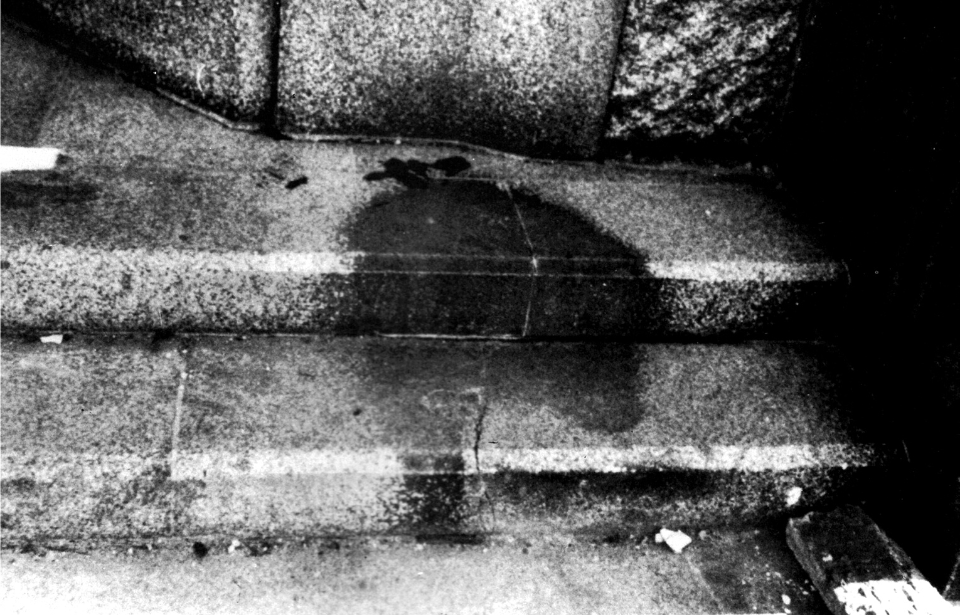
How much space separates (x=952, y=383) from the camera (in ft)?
7.58

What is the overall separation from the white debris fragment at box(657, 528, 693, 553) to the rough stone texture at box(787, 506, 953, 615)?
12.3 inches

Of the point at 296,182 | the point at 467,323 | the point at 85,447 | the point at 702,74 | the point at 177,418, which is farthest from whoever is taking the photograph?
the point at 702,74

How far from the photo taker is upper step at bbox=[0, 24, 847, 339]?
2.41m

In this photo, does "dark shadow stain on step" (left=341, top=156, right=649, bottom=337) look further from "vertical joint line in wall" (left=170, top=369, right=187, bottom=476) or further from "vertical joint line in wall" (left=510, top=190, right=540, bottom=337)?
"vertical joint line in wall" (left=170, top=369, right=187, bottom=476)

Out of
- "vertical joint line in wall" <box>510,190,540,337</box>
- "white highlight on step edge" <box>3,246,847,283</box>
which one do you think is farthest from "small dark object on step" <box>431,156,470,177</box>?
"white highlight on step edge" <box>3,246,847,283</box>

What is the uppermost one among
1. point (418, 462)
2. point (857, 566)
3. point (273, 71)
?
point (273, 71)

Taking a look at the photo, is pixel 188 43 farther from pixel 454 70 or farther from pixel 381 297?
pixel 381 297

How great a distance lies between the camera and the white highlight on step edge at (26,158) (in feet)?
8.52

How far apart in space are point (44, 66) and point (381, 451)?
197 centimetres

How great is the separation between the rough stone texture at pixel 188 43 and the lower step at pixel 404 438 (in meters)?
1.00

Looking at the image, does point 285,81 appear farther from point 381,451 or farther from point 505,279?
point 381,451

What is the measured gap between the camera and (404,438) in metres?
2.29

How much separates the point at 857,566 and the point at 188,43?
8.92 feet

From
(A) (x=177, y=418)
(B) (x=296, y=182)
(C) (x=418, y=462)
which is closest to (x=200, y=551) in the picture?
(A) (x=177, y=418)
